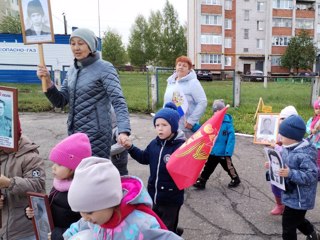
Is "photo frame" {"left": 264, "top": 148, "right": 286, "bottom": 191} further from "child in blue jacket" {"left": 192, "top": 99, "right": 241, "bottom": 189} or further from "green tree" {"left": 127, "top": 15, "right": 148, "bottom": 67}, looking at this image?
"green tree" {"left": 127, "top": 15, "right": 148, "bottom": 67}

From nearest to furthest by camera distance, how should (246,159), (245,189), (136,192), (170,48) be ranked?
1. (136,192)
2. (245,189)
3. (246,159)
4. (170,48)

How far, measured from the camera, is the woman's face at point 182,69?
4.82 m

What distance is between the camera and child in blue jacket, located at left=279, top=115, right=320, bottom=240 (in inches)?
121

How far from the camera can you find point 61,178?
241 centimetres

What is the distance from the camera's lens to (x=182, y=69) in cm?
482

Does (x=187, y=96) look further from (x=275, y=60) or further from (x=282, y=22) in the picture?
A: (x=282, y=22)

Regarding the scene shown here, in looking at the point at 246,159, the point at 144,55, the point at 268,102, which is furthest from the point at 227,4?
the point at 246,159

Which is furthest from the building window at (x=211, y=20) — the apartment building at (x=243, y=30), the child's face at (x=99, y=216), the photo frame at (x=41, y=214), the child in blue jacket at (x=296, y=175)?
the child's face at (x=99, y=216)

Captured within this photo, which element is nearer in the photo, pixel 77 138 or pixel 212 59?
pixel 77 138

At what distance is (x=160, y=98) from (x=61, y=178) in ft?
35.8

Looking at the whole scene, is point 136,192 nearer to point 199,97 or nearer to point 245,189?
point 199,97

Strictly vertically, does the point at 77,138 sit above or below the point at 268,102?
above

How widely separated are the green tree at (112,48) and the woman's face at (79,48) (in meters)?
51.1

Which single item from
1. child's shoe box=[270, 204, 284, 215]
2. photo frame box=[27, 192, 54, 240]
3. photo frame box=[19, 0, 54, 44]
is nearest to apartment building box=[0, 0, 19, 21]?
photo frame box=[19, 0, 54, 44]
